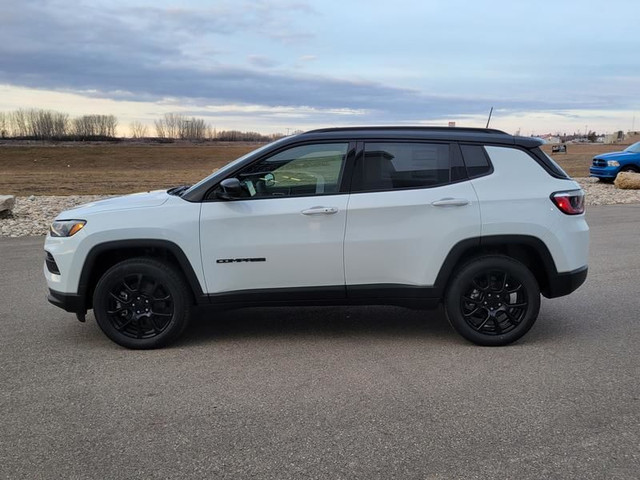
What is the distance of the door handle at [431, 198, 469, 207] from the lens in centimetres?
468

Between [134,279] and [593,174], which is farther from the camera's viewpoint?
[593,174]

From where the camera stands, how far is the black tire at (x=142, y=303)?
15.4 ft

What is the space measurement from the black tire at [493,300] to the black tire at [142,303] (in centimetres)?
231

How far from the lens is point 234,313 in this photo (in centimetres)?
597

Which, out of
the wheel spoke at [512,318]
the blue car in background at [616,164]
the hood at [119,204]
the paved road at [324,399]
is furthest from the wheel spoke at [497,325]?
the blue car in background at [616,164]

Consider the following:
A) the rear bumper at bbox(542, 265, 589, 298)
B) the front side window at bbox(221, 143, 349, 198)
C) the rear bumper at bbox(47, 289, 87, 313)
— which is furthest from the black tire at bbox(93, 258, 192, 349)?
the rear bumper at bbox(542, 265, 589, 298)

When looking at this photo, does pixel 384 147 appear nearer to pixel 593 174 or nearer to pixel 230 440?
pixel 230 440

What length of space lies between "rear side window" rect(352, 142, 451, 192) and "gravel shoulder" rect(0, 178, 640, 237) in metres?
8.88

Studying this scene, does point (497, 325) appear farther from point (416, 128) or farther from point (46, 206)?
point (46, 206)

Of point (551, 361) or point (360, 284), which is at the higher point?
point (360, 284)

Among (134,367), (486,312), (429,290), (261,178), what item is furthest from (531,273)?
(134,367)

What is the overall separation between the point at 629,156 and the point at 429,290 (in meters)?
19.8

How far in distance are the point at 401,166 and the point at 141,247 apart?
2.32 metres

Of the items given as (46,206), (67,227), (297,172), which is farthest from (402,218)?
(46,206)
